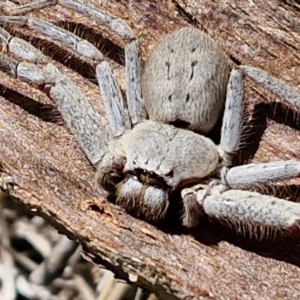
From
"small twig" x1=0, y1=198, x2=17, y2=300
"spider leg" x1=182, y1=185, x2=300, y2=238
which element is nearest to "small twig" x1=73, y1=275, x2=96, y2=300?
"small twig" x1=0, y1=198, x2=17, y2=300

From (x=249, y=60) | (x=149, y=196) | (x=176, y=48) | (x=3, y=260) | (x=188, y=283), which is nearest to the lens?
(x=188, y=283)

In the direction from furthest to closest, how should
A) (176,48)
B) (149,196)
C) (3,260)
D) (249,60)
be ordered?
(3,260)
(249,60)
(176,48)
(149,196)

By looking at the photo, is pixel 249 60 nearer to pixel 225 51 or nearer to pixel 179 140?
pixel 225 51

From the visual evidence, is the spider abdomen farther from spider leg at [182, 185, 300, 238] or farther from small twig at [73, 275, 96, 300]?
small twig at [73, 275, 96, 300]

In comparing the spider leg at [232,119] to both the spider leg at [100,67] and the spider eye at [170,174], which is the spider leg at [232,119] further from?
the spider leg at [100,67]

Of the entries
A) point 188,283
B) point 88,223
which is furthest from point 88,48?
point 188,283

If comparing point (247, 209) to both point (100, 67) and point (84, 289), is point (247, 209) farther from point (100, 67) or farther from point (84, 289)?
point (84, 289)
